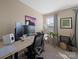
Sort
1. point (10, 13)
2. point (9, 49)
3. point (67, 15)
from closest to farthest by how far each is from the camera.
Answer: point (9, 49) → point (10, 13) → point (67, 15)

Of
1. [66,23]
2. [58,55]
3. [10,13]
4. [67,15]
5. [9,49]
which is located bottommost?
[58,55]

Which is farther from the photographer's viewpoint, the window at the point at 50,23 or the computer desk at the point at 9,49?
the window at the point at 50,23

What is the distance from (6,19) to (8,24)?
185 mm

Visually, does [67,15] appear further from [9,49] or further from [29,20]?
[9,49]

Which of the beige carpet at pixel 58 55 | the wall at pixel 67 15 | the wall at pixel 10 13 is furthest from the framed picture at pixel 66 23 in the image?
the wall at pixel 10 13

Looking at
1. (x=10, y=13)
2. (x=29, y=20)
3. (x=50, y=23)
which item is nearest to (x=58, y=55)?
(x=29, y=20)

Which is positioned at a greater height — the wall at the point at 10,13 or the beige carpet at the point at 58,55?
the wall at the point at 10,13

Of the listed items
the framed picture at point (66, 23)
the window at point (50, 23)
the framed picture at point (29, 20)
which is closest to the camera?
the framed picture at point (29, 20)

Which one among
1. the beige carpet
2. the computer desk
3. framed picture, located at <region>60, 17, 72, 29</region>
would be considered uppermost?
framed picture, located at <region>60, 17, 72, 29</region>

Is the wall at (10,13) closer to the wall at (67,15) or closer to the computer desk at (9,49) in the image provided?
the computer desk at (9,49)

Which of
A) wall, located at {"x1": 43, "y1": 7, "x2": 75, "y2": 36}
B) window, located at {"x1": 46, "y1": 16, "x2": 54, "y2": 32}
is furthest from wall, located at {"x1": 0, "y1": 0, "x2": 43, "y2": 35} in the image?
wall, located at {"x1": 43, "y1": 7, "x2": 75, "y2": 36}

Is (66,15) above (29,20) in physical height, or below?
above

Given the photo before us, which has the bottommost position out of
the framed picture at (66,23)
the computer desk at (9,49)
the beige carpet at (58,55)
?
the beige carpet at (58,55)

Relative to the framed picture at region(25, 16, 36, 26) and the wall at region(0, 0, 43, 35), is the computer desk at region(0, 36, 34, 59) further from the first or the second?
the framed picture at region(25, 16, 36, 26)
